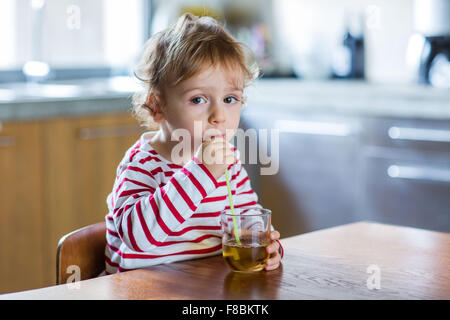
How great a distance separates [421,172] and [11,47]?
1.84m

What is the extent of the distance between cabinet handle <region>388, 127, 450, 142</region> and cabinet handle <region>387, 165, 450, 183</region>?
0.36 feet

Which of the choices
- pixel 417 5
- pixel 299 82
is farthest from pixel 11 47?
pixel 417 5

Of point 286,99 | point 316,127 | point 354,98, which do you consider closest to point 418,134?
point 354,98

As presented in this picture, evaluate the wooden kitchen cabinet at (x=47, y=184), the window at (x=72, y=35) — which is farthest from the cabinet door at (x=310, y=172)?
the window at (x=72, y=35)

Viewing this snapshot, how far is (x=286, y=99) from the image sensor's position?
3.18 m

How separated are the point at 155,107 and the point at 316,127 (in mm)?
1849

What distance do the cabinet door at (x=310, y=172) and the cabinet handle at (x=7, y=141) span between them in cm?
118

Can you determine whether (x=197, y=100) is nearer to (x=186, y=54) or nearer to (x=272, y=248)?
(x=186, y=54)

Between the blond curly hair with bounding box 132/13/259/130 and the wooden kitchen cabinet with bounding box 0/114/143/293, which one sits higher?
the blond curly hair with bounding box 132/13/259/130

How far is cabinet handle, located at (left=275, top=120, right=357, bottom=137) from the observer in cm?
299

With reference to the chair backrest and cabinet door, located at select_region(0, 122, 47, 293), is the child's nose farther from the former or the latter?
cabinet door, located at select_region(0, 122, 47, 293)

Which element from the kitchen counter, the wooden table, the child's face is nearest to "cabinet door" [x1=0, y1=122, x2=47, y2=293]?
the kitchen counter

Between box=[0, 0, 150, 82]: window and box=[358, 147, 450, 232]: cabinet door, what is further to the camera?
box=[0, 0, 150, 82]: window
